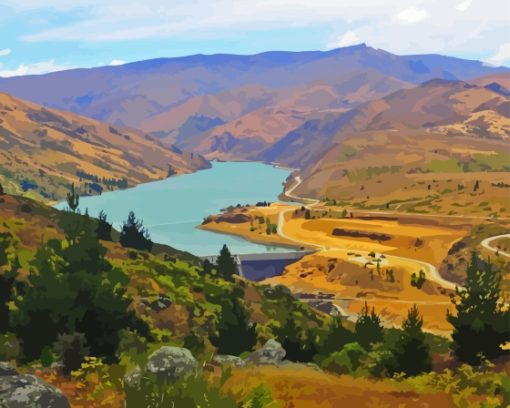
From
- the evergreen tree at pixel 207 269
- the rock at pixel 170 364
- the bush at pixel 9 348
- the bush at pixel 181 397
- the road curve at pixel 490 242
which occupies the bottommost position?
the bush at pixel 9 348

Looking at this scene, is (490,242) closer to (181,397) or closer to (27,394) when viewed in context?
(27,394)

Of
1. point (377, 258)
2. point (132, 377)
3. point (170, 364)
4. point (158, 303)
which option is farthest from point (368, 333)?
point (377, 258)

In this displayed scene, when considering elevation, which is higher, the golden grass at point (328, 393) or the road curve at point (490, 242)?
the road curve at point (490, 242)

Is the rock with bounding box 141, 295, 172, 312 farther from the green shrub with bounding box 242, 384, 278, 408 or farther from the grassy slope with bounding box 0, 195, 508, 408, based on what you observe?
the green shrub with bounding box 242, 384, 278, 408

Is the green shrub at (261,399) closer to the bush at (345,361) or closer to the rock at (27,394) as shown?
the rock at (27,394)

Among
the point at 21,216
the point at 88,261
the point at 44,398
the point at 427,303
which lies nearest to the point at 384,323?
the point at 427,303

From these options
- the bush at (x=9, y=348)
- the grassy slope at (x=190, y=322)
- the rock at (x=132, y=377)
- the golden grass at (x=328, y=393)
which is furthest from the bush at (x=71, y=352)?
the bush at (x=9, y=348)

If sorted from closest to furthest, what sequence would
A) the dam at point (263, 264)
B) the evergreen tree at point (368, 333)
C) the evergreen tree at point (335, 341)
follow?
the evergreen tree at point (335, 341) → the evergreen tree at point (368, 333) → the dam at point (263, 264)
